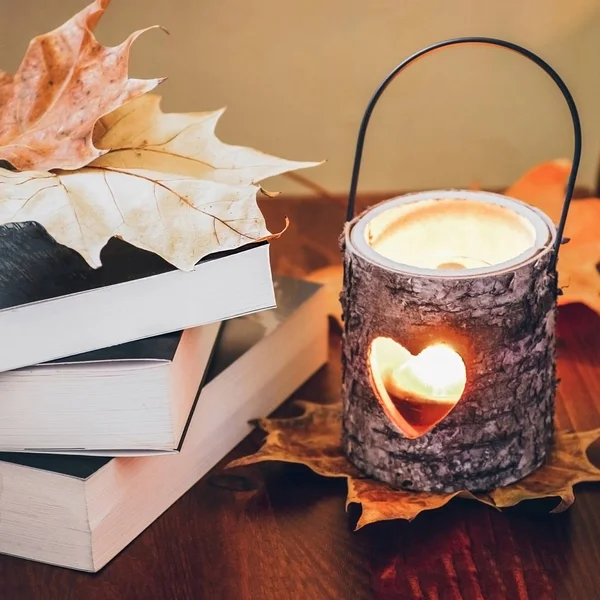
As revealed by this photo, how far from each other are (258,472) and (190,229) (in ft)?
0.77

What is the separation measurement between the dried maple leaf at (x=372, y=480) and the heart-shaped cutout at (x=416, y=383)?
0.05m

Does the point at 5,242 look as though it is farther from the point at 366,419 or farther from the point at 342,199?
the point at 342,199

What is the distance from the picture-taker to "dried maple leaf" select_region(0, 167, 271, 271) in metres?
0.63

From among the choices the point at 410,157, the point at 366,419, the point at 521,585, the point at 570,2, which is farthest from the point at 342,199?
the point at 521,585

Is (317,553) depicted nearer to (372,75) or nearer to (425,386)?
(425,386)

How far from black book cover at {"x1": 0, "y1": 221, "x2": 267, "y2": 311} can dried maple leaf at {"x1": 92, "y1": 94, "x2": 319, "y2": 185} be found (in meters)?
0.09

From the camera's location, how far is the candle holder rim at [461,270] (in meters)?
0.65

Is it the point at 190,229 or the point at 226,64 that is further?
the point at 226,64

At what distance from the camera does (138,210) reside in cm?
66

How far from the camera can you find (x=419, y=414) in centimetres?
74

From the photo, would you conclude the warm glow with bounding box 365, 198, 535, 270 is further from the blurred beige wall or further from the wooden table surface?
the blurred beige wall

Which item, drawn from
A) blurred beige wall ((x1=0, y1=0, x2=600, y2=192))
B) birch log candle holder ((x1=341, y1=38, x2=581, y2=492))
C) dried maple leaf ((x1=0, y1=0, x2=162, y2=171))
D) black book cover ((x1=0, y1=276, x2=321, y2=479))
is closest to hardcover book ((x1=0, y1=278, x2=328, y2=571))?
black book cover ((x1=0, y1=276, x2=321, y2=479))

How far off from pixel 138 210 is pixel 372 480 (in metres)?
0.28

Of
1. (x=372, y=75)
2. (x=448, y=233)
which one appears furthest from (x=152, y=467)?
(x=372, y=75)
